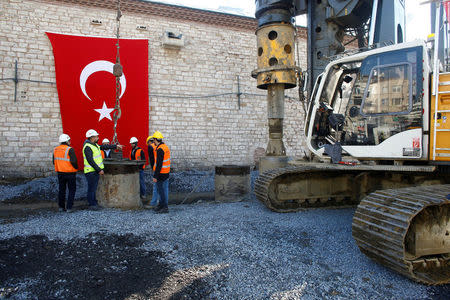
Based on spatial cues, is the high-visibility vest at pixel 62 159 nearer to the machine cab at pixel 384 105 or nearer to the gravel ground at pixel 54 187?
the gravel ground at pixel 54 187

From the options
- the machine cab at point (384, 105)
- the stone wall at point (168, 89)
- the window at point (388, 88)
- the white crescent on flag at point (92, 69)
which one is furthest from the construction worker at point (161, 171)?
the white crescent on flag at point (92, 69)

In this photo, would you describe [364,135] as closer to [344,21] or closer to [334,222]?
[334,222]

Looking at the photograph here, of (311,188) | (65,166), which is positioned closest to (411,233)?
(311,188)

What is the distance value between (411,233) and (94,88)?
10.1 meters

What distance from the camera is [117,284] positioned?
120 inches

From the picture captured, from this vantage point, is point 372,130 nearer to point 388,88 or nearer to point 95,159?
point 388,88

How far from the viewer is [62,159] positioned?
6.46 m

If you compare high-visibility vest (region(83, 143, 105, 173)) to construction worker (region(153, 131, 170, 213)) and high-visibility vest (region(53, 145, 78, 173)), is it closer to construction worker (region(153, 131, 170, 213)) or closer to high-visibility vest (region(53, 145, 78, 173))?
high-visibility vest (region(53, 145, 78, 173))

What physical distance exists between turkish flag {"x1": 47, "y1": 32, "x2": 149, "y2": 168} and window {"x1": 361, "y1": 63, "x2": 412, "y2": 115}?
8091mm

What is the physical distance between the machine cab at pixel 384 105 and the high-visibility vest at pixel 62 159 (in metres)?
5.15

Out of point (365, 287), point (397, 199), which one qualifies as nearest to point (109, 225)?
point (365, 287)

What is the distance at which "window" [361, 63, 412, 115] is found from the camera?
14.0ft

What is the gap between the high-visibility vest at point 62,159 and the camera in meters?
6.44

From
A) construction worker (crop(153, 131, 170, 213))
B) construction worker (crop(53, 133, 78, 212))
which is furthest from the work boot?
construction worker (crop(53, 133, 78, 212))
